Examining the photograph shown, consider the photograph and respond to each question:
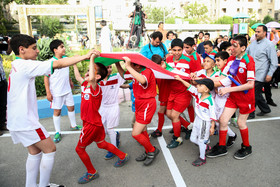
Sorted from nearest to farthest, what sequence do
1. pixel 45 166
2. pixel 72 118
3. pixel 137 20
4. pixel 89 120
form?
pixel 45 166, pixel 89 120, pixel 72 118, pixel 137 20

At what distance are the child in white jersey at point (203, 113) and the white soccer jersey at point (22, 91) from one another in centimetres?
215

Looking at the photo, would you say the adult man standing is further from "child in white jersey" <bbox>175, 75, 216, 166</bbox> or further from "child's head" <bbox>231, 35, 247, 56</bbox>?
"child in white jersey" <bbox>175, 75, 216, 166</bbox>

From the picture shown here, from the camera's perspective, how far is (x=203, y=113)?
11.2 ft

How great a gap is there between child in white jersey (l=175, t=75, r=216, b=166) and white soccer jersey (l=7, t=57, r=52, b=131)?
7.06 ft

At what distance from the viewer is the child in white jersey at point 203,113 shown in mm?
3350

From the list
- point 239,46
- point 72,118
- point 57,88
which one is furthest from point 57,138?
point 239,46

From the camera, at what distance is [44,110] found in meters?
5.71

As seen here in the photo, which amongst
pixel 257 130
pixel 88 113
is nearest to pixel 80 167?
pixel 88 113

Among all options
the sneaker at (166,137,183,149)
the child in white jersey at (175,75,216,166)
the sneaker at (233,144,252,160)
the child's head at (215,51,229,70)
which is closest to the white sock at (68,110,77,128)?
the sneaker at (166,137,183,149)

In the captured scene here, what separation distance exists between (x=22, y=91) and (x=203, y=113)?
8.75 ft

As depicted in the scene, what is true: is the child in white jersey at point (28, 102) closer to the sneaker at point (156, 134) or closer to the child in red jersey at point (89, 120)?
Result: the child in red jersey at point (89, 120)

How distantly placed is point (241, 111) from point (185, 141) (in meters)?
1.33

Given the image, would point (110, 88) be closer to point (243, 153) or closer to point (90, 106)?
point (90, 106)

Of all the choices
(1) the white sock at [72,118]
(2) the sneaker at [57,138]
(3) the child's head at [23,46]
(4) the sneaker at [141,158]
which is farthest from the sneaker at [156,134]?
(3) the child's head at [23,46]
